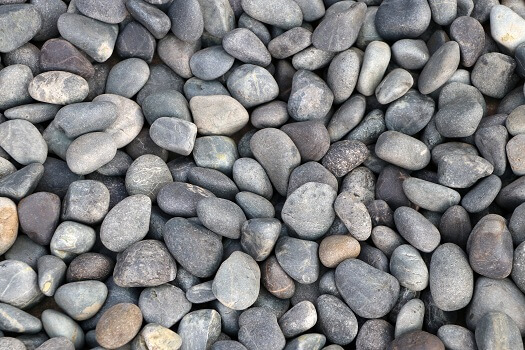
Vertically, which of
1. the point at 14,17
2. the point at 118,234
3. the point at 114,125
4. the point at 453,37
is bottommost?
the point at 118,234

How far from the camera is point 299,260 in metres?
1.56

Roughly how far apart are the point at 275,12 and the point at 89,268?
1.01m

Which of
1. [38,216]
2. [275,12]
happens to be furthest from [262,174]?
[38,216]

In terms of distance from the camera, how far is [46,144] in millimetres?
1729

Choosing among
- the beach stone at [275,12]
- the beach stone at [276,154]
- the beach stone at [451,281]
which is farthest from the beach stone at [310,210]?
the beach stone at [275,12]

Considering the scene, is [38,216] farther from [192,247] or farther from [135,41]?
[135,41]

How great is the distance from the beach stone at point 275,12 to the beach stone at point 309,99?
0.71 feet

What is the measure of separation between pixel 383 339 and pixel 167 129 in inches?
34.2

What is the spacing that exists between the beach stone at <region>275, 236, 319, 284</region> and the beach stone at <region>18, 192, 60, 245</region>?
0.65m

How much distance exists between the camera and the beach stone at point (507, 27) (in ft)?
5.99

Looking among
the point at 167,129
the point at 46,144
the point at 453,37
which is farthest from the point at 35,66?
the point at 453,37

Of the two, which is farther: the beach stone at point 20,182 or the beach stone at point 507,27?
the beach stone at point 507,27

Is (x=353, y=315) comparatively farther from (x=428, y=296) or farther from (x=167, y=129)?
(x=167, y=129)

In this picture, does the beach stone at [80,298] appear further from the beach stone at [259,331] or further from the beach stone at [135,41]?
the beach stone at [135,41]
